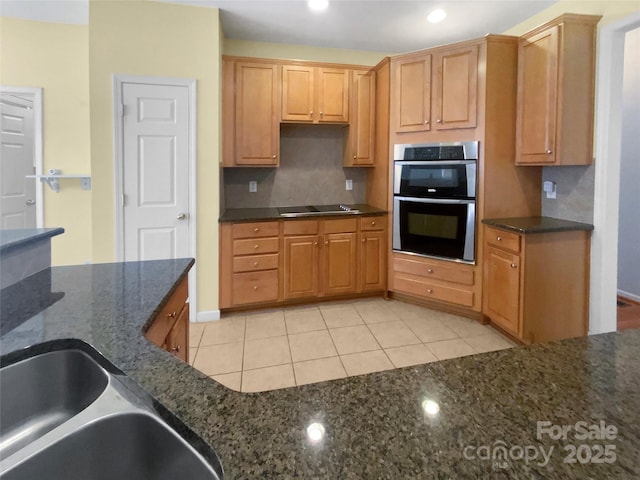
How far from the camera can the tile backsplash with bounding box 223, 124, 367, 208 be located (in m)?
3.95

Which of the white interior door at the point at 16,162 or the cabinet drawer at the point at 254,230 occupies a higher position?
the white interior door at the point at 16,162

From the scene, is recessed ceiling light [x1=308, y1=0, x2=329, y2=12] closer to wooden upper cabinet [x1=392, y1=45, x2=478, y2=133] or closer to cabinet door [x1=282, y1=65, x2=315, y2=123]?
cabinet door [x1=282, y1=65, x2=315, y2=123]

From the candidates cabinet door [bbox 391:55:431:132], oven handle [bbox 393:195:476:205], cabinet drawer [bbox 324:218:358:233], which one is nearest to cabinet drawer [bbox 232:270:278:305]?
cabinet drawer [bbox 324:218:358:233]

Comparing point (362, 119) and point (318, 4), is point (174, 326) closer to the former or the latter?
point (318, 4)

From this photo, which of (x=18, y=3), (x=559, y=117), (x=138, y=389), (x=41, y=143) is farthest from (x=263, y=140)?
(x=138, y=389)

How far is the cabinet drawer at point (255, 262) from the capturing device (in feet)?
11.0

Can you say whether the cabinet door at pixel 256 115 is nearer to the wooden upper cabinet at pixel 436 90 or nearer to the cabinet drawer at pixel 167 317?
the wooden upper cabinet at pixel 436 90

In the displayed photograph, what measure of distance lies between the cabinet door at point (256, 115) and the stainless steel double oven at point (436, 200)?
4.19 ft

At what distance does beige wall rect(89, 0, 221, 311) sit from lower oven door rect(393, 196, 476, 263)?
5.99 ft

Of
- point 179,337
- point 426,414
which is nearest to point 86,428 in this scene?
point 426,414

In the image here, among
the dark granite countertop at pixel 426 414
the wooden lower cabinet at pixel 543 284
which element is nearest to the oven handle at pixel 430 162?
the wooden lower cabinet at pixel 543 284

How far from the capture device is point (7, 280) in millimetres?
1259

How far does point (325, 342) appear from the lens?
2865 mm

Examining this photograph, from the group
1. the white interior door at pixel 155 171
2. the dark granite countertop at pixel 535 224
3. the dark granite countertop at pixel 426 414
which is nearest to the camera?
the dark granite countertop at pixel 426 414
